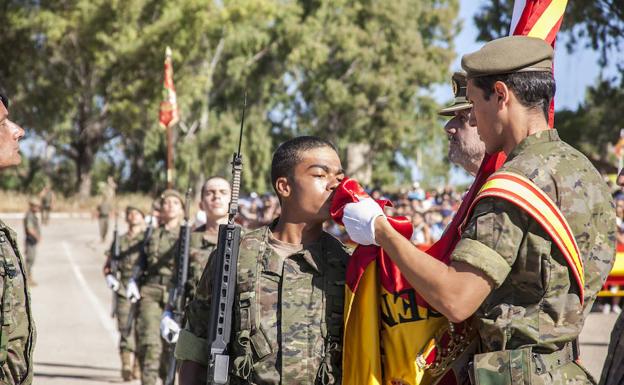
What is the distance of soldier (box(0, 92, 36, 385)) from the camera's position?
3725 millimetres

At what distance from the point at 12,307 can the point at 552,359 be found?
6.67 ft

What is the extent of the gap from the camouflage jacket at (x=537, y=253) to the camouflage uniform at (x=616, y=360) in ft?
0.85

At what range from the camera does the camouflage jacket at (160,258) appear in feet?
31.3

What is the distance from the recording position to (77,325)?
50.8ft

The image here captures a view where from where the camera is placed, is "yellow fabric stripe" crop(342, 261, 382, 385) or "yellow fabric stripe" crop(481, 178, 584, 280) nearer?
"yellow fabric stripe" crop(481, 178, 584, 280)

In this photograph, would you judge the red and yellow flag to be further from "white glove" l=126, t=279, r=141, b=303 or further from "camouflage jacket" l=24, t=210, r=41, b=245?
"camouflage jacket" l=24, t=210, r=41, b=245

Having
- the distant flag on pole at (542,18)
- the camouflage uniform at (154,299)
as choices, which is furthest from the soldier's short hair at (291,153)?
the camouflage uniform at (154,299)

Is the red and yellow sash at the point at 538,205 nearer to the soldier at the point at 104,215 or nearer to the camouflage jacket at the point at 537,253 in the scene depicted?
the camouflage jacket at the point at 537,253

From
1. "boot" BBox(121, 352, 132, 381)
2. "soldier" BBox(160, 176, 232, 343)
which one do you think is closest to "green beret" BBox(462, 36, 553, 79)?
"soldier" BBox(160, 176, 232, 343)

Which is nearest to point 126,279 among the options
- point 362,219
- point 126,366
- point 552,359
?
point 126,366

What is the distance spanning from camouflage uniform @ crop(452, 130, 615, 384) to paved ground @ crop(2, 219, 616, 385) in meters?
6.62

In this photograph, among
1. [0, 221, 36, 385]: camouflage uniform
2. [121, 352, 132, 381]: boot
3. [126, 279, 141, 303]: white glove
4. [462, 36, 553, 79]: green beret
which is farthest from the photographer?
[121, 352, 132, 381]: boot

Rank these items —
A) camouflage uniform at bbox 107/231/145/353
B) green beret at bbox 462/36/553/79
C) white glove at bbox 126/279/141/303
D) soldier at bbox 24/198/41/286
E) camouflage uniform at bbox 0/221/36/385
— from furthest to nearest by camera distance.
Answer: soldier at bbox 24/198/41/286
camouflage uniform at bbox 107/231/145/353
white glove at bbox 126/279/141/303
camouflage uniform at bbox 0/221/36/385
green beret at bbox 462/36/553/79

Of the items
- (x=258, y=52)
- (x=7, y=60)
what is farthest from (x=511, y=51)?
(x=258, y=52)
